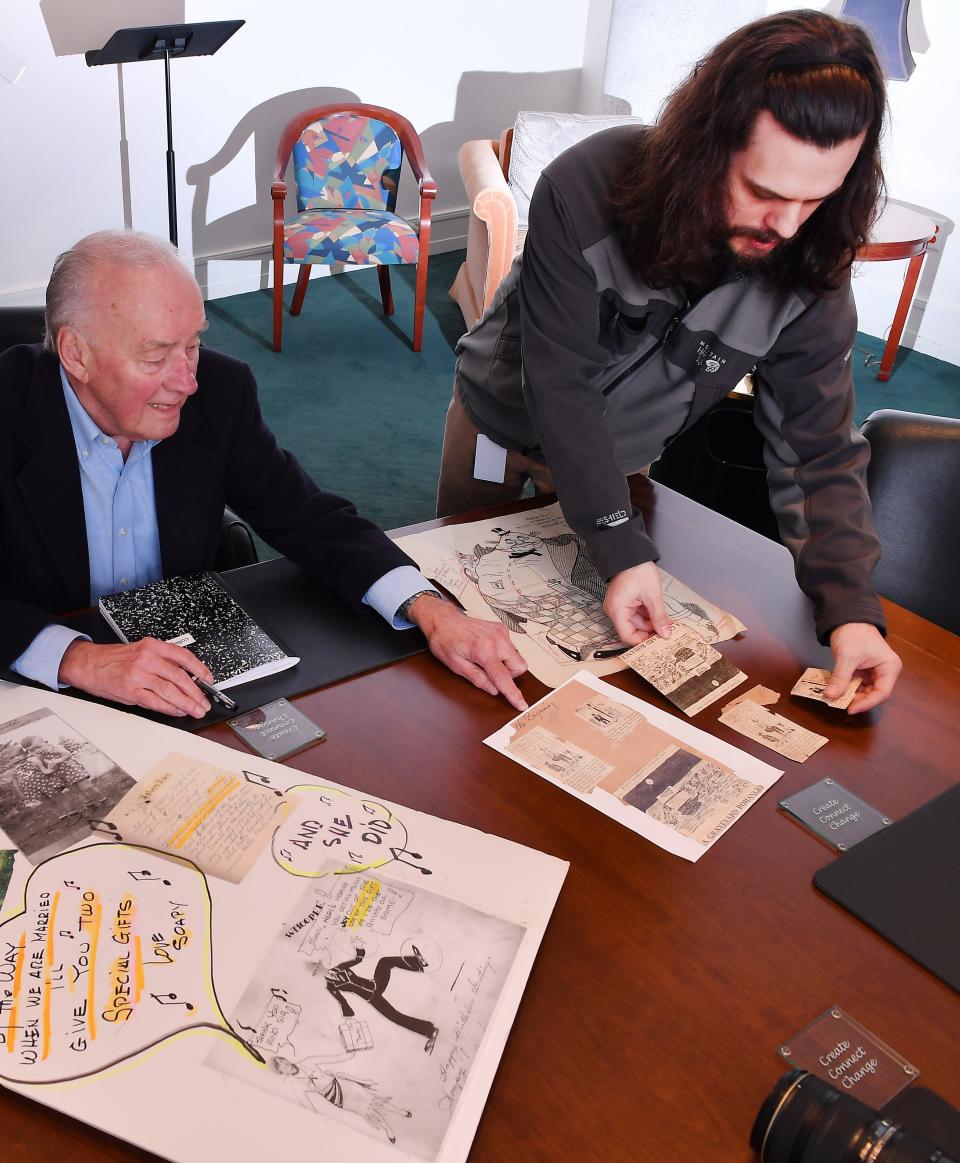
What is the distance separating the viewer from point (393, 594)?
149 centimetres

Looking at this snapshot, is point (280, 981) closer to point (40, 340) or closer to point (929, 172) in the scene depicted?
point (40, 340)

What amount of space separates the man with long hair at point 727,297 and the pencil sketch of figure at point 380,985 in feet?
2.16

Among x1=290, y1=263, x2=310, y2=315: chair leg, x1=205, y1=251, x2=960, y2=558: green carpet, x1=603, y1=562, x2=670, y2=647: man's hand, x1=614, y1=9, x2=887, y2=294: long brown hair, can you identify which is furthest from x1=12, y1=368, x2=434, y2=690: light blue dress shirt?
x1=290, y1=263, x2=310, y2=315: chair leg

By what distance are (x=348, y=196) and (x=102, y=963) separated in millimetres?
4468

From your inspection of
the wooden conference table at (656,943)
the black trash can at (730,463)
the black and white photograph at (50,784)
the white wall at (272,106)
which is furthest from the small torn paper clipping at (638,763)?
the white wall at (272,106)

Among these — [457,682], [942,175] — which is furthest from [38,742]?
[942,175]

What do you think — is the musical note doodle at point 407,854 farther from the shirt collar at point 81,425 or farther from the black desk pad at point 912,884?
the shirt collar at point 81,425

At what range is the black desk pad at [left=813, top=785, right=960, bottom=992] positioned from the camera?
1094 mm

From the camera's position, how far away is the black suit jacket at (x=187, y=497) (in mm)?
1529

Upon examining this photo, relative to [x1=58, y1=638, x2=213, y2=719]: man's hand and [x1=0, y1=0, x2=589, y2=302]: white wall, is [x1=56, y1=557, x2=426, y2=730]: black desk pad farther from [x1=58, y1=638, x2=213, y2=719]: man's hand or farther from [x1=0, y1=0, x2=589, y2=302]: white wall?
[x1=0, y1=0, x2=589, y2=302]: white wall

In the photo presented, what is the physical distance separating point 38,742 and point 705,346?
1133mm

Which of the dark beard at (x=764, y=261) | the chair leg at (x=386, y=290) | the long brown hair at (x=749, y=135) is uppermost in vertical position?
the long brown hair at (x=749, y=135)

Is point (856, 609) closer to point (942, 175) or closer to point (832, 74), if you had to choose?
point (832, 74)

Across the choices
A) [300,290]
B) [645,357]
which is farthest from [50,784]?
[300,290]
